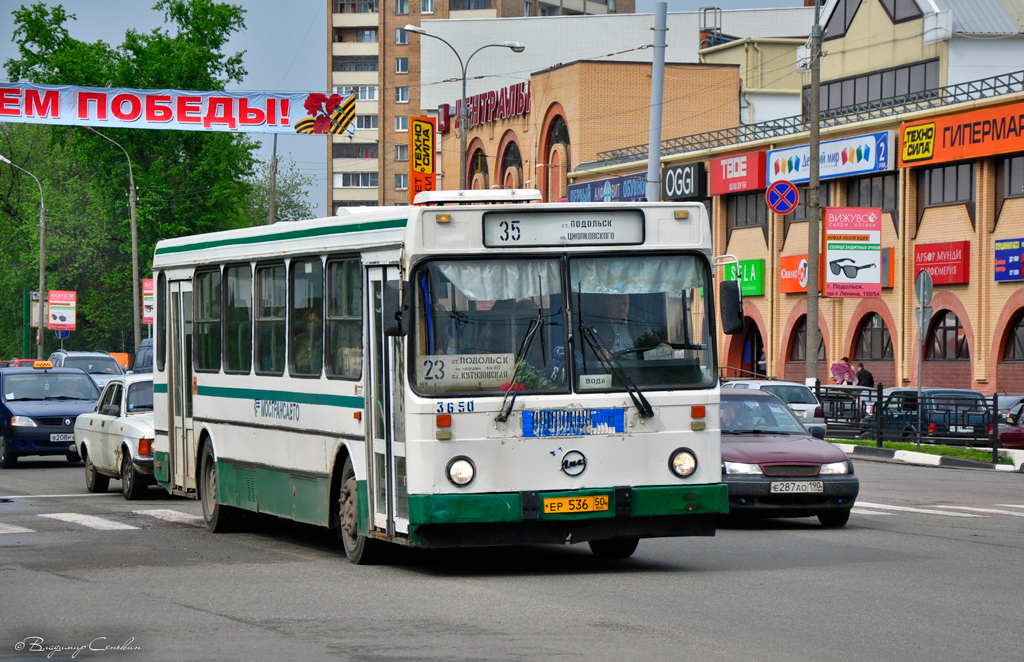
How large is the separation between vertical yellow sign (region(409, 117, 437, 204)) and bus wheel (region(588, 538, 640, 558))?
2684cm

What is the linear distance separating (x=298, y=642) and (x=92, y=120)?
36.9m

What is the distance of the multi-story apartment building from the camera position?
10731cm

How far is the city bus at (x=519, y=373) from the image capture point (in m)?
11.2

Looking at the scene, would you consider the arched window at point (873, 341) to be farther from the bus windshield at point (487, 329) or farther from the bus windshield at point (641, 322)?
the bus windshield at point (487, 329)

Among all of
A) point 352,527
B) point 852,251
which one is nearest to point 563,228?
point 352,527

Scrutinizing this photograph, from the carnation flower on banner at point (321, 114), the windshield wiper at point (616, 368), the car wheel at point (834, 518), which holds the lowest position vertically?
the car wheel at point (834, 518)

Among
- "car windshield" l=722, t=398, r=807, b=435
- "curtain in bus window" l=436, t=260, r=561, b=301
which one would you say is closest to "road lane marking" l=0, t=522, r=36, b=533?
"curtain in bus window" l=436, t=260, r=561, b=301

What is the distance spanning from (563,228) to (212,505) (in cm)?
541

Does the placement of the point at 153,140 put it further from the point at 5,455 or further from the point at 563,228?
the point at 563,228

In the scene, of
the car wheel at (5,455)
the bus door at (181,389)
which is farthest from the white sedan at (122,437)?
the car wheel at (5,455)

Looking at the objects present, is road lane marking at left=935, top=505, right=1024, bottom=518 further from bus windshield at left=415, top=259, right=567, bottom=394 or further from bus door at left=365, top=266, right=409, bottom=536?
bus door at left=365, top=266, right=409, bottom=536

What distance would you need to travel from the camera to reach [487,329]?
443 inches

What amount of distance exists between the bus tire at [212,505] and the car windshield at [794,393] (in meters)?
17.6

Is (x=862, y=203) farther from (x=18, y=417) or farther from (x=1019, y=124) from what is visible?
(x=18, y=417)
